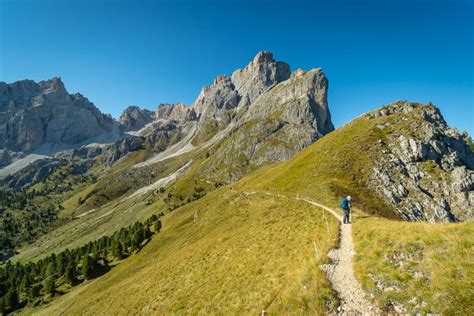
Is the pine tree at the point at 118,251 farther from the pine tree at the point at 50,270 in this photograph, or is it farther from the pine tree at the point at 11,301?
the pine tree at the point at 11,301

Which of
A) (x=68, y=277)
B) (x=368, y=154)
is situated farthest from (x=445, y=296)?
(x=68, y=277)

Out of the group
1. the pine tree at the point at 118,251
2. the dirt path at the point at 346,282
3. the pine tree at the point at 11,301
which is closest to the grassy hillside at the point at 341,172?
the dirt path at the point at 346,282

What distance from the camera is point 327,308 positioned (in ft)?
52.1

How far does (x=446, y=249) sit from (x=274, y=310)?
1155 centimetres

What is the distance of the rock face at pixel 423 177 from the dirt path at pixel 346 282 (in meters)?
34.4

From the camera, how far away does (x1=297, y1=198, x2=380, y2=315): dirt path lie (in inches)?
605

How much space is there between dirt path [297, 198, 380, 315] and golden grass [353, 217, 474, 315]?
0.58 metres

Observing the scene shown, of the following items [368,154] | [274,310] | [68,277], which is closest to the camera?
[274,310]

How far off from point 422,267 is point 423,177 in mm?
53178

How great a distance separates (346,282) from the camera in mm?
17750

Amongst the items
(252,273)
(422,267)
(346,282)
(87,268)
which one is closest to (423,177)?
(252,273)

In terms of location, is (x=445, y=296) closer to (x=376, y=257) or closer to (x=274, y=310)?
(x=376, y=257)

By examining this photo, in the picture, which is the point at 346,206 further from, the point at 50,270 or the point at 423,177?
the point at 50,270

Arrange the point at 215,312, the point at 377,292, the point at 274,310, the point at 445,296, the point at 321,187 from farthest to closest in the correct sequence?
1. the point at 321,187
2. the point at 215,312
3. the point at 274,310
4. the point at 377,292
5. the point at 445,296
